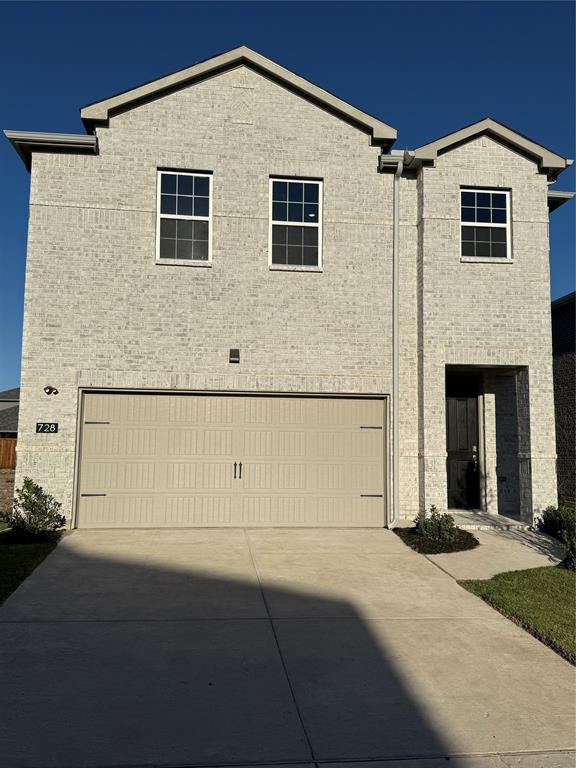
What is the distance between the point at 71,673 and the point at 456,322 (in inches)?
353

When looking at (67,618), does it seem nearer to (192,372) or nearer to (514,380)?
(192,372)

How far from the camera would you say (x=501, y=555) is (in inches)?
380

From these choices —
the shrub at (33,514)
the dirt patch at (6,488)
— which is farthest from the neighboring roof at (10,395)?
the shrub at (33,514)

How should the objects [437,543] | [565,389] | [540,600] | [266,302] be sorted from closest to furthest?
[540,600] → [437,543] → [266,302] → [565,389]

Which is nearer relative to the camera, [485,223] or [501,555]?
[501,555]

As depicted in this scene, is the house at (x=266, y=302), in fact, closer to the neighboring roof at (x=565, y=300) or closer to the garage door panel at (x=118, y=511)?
the garage door panel at (x=118, y=511)

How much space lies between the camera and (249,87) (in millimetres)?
11977

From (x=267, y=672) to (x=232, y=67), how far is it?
10.7 m

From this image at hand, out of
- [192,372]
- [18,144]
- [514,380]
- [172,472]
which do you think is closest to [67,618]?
[172,472]

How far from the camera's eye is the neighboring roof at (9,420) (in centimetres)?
1761

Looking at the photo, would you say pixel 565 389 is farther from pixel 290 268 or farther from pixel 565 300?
pixel 290 268

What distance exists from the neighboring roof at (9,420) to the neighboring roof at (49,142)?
8.38 meters

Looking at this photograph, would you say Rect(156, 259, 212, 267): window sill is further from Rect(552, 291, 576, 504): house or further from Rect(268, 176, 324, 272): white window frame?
Rect(552, 291, 576, 504): house

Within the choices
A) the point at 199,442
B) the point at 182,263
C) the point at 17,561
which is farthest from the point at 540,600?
the point at 182,263
